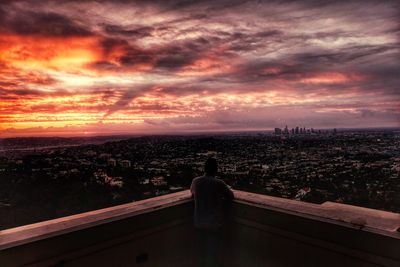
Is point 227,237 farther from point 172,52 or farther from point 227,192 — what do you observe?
point 172,52

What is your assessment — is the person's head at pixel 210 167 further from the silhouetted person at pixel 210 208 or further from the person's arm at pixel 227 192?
the person's arm at pixel 227 192

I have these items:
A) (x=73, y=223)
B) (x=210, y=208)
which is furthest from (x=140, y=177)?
(x=73, y=223)

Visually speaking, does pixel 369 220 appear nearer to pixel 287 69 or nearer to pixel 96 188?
pixel 96 188

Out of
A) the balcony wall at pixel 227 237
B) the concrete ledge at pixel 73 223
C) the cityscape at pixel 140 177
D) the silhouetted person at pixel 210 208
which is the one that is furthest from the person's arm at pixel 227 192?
the cityscape at pixel 140 177

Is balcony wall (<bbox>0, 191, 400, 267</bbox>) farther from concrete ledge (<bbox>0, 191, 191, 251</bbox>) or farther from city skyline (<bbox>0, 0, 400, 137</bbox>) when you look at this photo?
city skyline (<bbox>0, 0, 400, 137</bbox>)

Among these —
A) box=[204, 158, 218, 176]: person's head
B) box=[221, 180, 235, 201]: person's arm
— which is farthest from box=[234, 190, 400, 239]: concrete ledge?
box=[204, 158, 218, 176]: person's head
